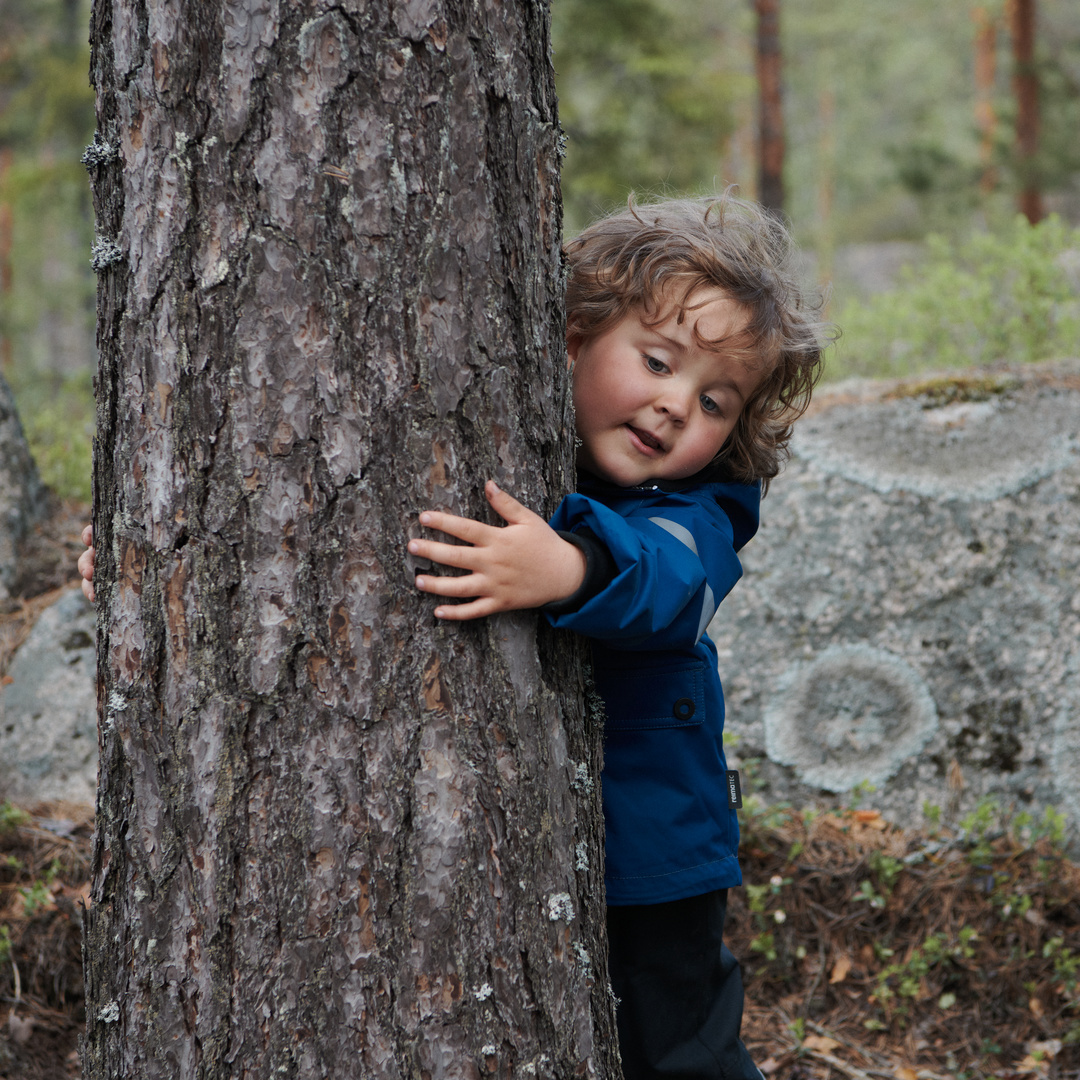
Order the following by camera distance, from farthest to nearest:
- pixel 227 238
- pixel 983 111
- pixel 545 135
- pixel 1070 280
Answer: pixel 983 111 → pixel 1070 280 → pixel 545 135 → pixel 227 238

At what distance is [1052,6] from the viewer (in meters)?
17.4

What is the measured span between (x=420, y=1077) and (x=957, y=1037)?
79.9 inches

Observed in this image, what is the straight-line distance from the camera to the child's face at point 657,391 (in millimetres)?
1741

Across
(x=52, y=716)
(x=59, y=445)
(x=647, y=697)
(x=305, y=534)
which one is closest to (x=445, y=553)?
(x=305, y=534)

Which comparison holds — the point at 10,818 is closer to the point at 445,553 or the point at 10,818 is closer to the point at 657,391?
the point at 445,553

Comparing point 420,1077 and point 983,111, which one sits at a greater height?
point 983,111

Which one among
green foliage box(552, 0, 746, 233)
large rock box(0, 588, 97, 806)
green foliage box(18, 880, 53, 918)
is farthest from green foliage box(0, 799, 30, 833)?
green foliage box(552, 0, 746, 233)

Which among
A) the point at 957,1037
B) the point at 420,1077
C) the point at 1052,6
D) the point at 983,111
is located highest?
the point at 1052,6

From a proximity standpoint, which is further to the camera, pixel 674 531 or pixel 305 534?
pixel 674 531

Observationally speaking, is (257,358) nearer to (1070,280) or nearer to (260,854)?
(260,854)

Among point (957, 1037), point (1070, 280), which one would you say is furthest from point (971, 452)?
point (1070, 280)

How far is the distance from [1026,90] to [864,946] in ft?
35.4

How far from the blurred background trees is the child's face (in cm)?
65

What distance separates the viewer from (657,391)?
173 cm
